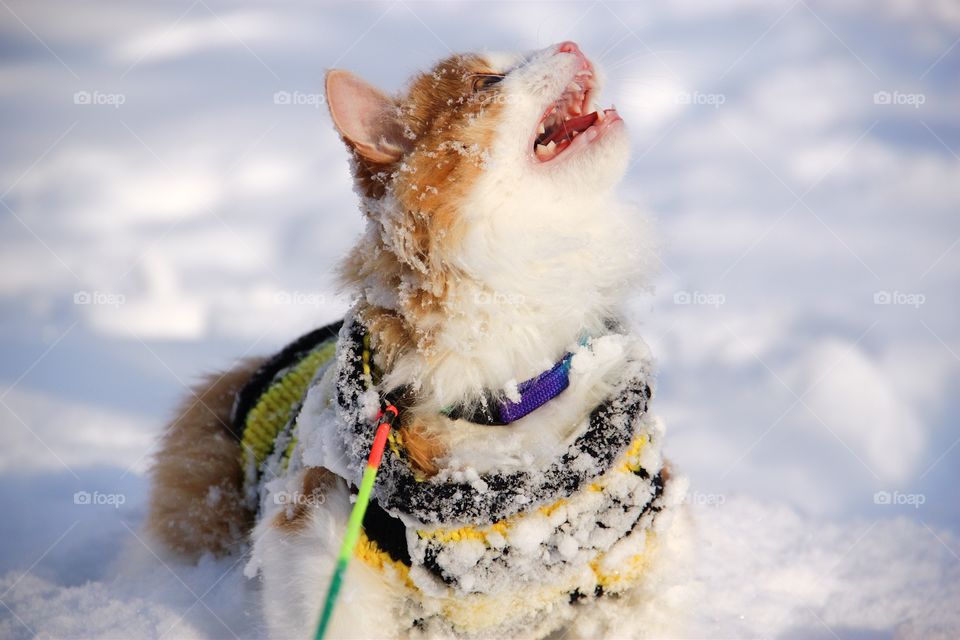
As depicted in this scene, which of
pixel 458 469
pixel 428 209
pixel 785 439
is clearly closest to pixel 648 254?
pixel 428 209

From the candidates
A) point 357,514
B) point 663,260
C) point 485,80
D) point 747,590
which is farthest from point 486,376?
point 747,590

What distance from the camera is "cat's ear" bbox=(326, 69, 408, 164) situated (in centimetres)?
172

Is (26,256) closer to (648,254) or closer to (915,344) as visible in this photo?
(648,254)

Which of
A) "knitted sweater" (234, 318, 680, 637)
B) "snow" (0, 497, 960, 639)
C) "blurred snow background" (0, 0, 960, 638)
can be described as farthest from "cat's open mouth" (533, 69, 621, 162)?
"snow" (0, 497, 960, 639)

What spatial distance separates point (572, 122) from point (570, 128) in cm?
2

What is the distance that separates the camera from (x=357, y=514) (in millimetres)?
1375

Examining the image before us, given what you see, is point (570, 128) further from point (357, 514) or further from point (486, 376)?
point (357, 514)

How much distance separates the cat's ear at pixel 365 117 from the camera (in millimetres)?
1716

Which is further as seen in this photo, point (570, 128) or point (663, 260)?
point (663, 260)

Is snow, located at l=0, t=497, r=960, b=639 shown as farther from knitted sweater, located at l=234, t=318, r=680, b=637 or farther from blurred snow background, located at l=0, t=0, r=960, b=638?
Answer: knitted sweater, located at l=234, t=318, r=680, b=637

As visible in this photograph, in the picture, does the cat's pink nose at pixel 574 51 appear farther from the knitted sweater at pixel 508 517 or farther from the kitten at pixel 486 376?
the knitted sweater at pixel 508 517

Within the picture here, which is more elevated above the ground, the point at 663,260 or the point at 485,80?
the point at 485,80

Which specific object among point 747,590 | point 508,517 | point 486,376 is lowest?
point 747,590

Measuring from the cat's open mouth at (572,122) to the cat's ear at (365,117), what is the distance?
1.12 ft
